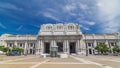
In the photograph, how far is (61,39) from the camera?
10300cm

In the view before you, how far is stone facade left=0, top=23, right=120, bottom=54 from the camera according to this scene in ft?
333

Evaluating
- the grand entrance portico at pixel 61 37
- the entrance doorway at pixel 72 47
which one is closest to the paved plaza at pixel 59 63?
the grand entrance portico at pixel 61 37

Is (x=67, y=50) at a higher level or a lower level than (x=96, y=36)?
lower

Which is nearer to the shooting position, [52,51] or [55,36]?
[52,51]

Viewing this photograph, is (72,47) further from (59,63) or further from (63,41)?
(59,63)

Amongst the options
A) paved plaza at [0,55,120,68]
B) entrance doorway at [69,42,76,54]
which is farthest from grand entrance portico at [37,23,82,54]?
paved plaza at [0,55,120,68]

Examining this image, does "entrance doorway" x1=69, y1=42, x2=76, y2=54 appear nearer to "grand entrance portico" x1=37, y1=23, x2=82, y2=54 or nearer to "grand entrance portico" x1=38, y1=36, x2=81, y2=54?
"grand entrance portico" x1=37, y1=23, x2=82, y2=54

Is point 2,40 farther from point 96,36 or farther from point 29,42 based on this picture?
point 96,36

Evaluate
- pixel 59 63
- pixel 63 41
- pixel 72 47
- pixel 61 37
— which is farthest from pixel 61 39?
pixel 59 63

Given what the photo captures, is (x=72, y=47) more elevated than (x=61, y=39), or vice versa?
(x=61, y=39)

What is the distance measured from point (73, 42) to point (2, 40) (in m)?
49.0

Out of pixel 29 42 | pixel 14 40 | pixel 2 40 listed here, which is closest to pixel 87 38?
pixel 29 42

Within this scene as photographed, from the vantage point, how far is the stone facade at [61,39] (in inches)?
3996

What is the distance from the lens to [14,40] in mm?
107250
